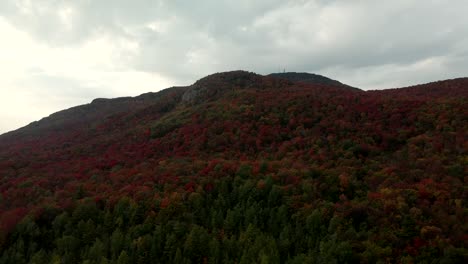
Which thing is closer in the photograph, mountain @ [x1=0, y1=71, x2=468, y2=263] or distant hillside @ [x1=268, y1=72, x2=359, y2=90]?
mountain @ [x1=0, y1=71, x2=468, y2=263]

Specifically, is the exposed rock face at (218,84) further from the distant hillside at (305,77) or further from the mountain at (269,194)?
the distant hillside at (305,77)

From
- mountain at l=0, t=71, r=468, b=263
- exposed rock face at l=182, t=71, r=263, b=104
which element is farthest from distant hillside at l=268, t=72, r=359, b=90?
mountain at l=0, t=71, r=468, b=263

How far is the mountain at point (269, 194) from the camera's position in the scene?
1253cm

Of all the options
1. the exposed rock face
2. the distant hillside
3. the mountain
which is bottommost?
the mountain

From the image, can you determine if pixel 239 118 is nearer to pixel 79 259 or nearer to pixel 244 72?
pixel 79 259

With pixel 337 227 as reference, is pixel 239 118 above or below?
above

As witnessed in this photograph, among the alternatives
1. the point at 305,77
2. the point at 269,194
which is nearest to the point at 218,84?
the point at 269,194

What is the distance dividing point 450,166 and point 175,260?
13.7 metres

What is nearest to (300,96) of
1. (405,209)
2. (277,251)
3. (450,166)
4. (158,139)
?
(158,139)

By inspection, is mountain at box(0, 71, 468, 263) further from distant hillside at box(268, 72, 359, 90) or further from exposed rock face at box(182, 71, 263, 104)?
distant hillside at box(268, 72, 359, 90)

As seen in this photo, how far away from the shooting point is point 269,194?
16.0m

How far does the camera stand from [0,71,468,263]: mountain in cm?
1253

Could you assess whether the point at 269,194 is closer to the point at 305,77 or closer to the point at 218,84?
the point at 218,84

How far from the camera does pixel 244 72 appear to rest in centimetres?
5234
